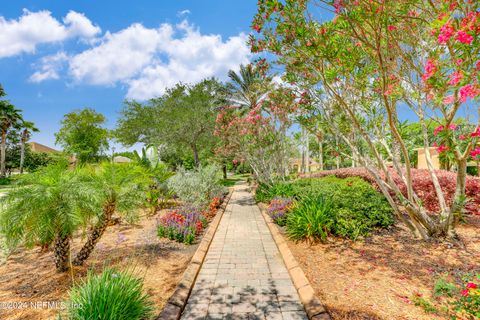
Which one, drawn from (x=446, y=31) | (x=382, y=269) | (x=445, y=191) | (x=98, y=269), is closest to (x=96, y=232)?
(x=98, y=269)

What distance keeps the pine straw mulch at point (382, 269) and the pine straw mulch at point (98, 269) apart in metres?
2.59

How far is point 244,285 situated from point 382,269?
2575mm

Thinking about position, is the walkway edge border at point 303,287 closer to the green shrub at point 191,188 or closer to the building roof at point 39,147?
the green shrub at point 191,188

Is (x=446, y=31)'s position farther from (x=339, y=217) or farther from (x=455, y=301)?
(x=339, y=217)

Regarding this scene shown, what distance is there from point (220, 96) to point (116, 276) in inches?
795

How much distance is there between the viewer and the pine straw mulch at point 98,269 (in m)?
3.55

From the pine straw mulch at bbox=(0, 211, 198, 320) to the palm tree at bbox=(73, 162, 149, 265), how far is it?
0.29 m

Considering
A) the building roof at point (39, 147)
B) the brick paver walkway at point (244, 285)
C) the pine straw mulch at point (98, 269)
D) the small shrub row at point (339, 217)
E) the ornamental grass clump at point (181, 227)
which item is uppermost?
the building roof at point (39, 147)

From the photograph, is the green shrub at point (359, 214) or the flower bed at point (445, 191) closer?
the green shrub at point (359, 214)

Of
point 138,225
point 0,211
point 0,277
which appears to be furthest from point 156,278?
point 138,225

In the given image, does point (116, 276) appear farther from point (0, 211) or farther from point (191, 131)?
point (191, 131)

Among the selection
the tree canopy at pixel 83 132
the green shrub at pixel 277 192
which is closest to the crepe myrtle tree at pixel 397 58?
the green shrub at pixel 277 192

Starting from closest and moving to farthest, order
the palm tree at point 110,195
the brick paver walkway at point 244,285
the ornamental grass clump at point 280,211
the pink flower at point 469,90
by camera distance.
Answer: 1. the pink flower at point 469,90
2. the brick paver walkway at point 244,285
3. the palm tree at point 110,195
4. the ornamental grass clump at point 280,211

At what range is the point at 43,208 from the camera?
362 centimetres
